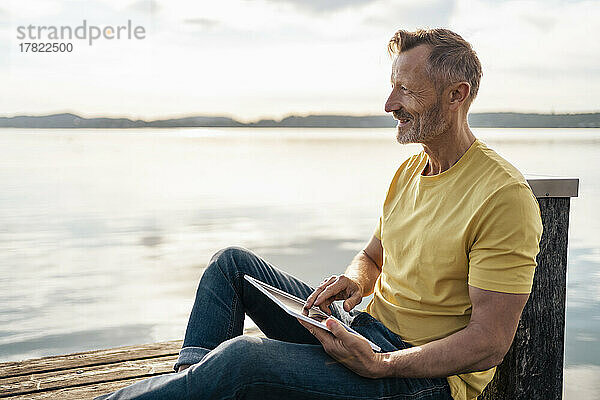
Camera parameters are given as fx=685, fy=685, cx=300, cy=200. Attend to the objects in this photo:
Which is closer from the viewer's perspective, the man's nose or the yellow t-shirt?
the yellow t-shirt

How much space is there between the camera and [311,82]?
22.4 m

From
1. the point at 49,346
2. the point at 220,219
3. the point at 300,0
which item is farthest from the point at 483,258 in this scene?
the point at 300,0

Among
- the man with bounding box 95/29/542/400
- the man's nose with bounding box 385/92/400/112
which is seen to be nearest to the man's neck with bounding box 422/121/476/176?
the man with bounding box 95/29/542/400

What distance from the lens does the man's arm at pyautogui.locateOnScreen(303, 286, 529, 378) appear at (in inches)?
66.0

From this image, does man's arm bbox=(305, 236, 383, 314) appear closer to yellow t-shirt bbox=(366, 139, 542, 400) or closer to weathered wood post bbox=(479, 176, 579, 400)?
yellow t-shirt bbox=(366, 139, 542, 400)

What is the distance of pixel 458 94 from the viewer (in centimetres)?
194

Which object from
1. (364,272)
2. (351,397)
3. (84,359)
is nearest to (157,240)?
(84,359)

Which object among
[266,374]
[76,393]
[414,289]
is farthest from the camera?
[76,393]

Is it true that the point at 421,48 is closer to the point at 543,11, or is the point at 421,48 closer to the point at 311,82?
the point at 543,11

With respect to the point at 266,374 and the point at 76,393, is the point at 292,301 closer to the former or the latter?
the point at 266,374

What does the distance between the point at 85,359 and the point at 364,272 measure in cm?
134

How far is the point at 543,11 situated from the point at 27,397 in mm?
16377

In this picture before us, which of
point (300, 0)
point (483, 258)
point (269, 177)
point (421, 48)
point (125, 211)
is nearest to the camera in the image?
point (483, 258)

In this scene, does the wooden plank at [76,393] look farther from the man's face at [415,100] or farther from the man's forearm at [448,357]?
the man's face at [415,100]
